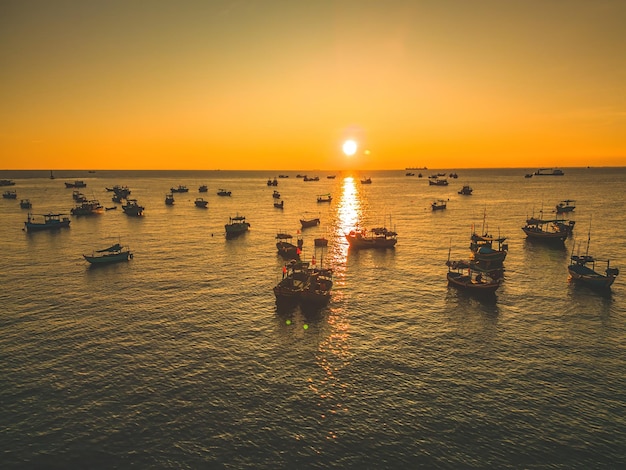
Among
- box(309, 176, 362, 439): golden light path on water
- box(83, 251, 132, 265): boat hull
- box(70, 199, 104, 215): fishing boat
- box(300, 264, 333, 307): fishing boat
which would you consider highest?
box(70, 199, 104, 215): fishing boat

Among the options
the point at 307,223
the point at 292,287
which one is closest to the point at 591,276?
the point at 292,287

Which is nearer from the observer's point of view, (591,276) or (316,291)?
(316,291)

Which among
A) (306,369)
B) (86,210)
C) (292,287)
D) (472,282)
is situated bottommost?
(306,369)

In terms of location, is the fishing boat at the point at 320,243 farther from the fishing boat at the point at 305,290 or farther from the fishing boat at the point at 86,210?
the fishing boat at the point at 86,210

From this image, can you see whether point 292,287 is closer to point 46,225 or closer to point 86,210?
point 46,225

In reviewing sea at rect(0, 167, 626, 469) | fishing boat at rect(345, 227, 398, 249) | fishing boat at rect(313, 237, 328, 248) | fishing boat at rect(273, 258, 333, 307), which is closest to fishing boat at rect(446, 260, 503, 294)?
sea at rect(0, 167, 626, 469)

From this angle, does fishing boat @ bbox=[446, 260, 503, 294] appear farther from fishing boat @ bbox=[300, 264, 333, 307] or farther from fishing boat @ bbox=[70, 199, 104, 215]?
fishing boat @ bbox=[70, 199, 104, 215]

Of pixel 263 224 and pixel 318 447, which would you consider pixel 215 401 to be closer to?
pixel 318 447

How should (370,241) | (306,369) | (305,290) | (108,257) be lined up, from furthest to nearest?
(370,241)
(108,257)
(305,290)
(306,369)
